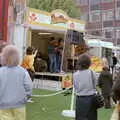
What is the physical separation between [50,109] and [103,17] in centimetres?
6677

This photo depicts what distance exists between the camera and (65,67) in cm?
2030

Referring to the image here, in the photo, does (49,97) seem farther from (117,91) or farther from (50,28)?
(117,91)

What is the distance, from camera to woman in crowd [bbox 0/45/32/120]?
19.5 ft

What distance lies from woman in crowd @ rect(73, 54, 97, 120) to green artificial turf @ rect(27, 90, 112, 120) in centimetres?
349

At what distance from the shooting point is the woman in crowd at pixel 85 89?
24.2ft

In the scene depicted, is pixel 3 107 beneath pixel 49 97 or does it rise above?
above

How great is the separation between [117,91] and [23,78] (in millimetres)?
2724

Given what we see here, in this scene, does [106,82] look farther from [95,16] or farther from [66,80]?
[95,16]

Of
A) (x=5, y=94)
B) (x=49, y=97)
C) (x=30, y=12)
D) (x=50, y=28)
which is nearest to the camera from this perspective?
(x=5, y=94)

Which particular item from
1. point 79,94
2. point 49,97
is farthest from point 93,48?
point 79,94

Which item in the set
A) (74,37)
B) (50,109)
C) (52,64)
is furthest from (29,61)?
(52,64)

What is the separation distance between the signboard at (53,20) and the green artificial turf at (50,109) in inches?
165

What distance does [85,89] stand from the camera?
24.2 ft

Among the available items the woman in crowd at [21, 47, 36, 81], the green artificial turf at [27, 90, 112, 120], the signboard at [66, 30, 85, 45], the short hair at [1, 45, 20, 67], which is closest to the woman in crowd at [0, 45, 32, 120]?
the short hair at [1, 45, 20, 67]
